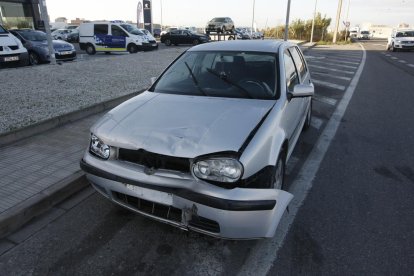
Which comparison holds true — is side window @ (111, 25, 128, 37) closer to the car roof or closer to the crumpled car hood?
the car roof

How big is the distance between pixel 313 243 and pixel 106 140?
1.96 m

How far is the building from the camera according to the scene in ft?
66.4

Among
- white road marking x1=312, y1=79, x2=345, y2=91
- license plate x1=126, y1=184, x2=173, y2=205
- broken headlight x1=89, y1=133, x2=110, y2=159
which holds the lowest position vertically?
white road marking x1=312, y1=79, x2=345, y2=91

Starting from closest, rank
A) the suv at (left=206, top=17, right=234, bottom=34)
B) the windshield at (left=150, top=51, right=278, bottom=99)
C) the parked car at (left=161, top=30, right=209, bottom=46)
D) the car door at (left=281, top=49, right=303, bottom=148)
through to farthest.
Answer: the car door at (left=281, top=49, right=303, bottom=148) → the windshield at (left=150, top=51, right=278, bottom=99) → the parked car at (left=161, top=30, right=209, bottom=46) → the suv at (left=206, top=17, right=234, bottom=34)

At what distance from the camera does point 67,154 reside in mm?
4355

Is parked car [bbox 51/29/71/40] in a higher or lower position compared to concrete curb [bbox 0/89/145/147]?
higher

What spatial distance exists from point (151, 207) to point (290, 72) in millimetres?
2409

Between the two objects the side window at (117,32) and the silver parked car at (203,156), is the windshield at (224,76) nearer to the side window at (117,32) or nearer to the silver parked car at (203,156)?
the silver parked car at (203,156)

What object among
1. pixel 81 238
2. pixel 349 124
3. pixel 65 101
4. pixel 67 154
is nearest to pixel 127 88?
pixel 65 101

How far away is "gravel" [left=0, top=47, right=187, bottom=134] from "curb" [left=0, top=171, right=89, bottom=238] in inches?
76.1

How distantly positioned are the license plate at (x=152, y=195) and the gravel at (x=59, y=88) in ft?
10.8

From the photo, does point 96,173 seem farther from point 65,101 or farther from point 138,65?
point 138,65

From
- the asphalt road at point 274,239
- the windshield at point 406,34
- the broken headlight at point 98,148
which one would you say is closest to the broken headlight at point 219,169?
the asphalt road at point 274,239

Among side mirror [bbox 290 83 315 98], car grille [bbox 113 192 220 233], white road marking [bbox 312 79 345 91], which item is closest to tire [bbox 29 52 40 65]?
white road marking [bbox 312 79 345 91]
